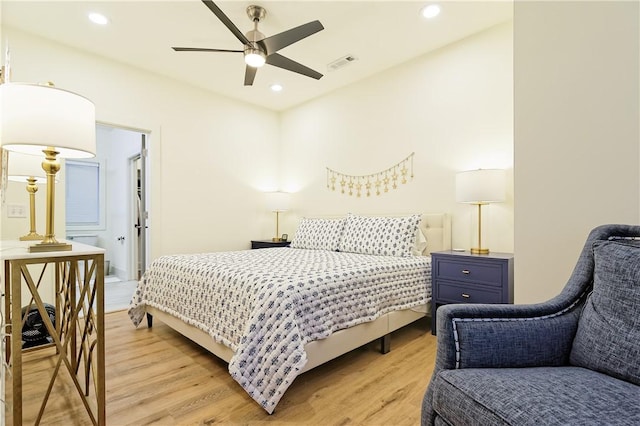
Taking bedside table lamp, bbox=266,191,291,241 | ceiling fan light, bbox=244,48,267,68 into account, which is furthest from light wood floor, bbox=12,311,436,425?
bedside table lamp, bbox=266,191,291,241

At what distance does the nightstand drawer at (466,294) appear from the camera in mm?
2408

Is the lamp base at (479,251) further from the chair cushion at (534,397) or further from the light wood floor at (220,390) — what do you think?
the chair cushion at (534,397)

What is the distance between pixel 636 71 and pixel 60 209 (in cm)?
430

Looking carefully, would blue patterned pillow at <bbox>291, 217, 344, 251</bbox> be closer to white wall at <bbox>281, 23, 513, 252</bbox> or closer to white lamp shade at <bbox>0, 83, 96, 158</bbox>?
white wall at <bbox>281, 23, 513, 252</bbox>

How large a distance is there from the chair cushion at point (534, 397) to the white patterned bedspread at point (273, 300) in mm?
806

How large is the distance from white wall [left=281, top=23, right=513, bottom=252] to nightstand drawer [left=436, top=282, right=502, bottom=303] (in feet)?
1.93

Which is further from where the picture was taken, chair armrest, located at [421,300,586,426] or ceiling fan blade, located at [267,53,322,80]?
ceiling fan blade, located at [267,53,322,80]

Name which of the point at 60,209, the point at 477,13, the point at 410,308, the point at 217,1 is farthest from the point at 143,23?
the point at 410,308

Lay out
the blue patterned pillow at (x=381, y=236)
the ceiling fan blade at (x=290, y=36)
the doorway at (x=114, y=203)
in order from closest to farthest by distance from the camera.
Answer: the ceiling fan blade at (x=290, y=36) → the blue patterned pillow at (x=381, y=236) → the doorway at (x=114, y=203)

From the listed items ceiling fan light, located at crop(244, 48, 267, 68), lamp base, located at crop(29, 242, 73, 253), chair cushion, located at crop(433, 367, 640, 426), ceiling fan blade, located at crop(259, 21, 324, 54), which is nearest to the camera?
chair cushion, located at crop(433, 367, 640, 426)

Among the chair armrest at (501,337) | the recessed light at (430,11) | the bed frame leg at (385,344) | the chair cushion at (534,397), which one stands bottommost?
the bed frame leg at (385,344)

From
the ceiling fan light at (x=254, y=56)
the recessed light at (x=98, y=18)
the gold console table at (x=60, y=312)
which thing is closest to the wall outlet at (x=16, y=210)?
the gold console table at (x=60, y=312)

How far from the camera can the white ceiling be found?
259 centimetres

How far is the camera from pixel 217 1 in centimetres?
248
